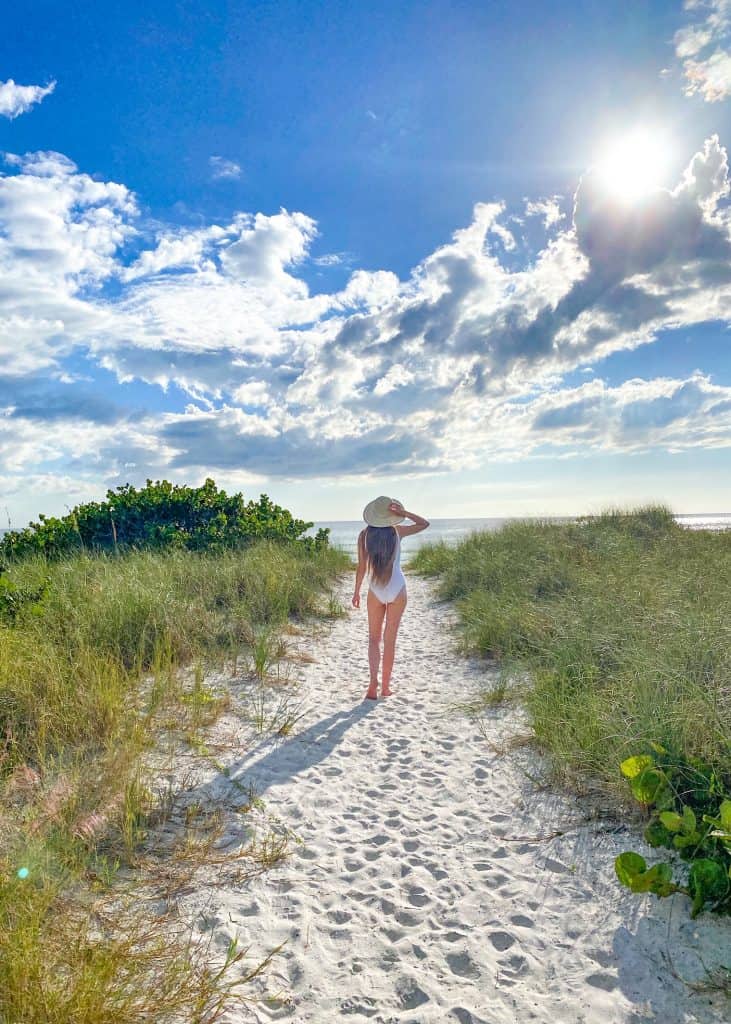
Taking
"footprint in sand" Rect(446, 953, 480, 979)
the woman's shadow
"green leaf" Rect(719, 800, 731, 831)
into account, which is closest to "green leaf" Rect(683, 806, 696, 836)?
"green leaf" Rect(719, 800, 731, 831)

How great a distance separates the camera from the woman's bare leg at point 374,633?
22.5ft

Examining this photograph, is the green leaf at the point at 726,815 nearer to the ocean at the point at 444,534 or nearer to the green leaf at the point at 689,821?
the green leaf at the point at 689,821

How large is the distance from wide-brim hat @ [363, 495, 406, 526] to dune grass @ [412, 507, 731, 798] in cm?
213

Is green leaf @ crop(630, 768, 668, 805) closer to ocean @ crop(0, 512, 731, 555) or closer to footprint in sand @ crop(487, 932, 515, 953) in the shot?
footprint in sand @ crop(487, 932, 515, 953)

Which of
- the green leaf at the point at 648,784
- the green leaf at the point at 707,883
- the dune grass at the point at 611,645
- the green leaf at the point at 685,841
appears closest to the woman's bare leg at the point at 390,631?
the dune grass at the point at 611,645

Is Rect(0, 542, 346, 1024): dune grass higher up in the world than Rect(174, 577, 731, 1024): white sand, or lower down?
higher up

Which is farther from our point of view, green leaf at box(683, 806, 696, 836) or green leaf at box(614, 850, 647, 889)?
green leaf at box(683, 806, 696, 836)

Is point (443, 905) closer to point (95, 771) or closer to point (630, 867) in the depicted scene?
point (630, 867)

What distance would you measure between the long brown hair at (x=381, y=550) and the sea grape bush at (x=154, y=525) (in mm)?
7860

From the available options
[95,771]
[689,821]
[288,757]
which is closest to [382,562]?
[288,757]

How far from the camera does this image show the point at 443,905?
11.1 ft

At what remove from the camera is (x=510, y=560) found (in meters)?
12.2

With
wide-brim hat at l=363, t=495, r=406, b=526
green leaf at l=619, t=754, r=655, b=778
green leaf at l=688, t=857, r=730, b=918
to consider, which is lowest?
green leaf at l=688, t=857, r=730, b=918

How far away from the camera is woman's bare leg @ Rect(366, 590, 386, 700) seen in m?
6.87
